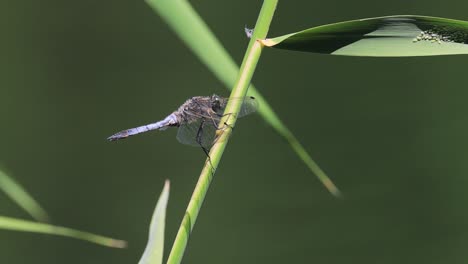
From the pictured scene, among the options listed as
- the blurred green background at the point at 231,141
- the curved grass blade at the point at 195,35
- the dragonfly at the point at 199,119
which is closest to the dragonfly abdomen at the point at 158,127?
the dragonfly at the point at 199,119

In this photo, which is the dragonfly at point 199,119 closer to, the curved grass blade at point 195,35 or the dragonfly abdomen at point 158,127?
the dragonfly abdomen at point 158,127

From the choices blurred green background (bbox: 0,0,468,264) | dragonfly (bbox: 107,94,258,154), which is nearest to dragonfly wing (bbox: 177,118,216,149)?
dragonfly (bbox: 107,94,258,154)

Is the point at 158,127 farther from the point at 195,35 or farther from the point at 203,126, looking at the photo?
the point at 195,35

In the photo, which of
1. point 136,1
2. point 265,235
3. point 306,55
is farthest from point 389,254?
point 136,1

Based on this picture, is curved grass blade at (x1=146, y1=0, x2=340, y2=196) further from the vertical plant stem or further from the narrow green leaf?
the narrow green leaf

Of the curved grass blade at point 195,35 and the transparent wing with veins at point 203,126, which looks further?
the transparent wing with veins at point 203,126

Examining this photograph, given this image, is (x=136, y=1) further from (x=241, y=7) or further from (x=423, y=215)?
(x=423, y=215)

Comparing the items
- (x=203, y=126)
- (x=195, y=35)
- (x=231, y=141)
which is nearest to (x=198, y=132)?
(x=203, y=126)
